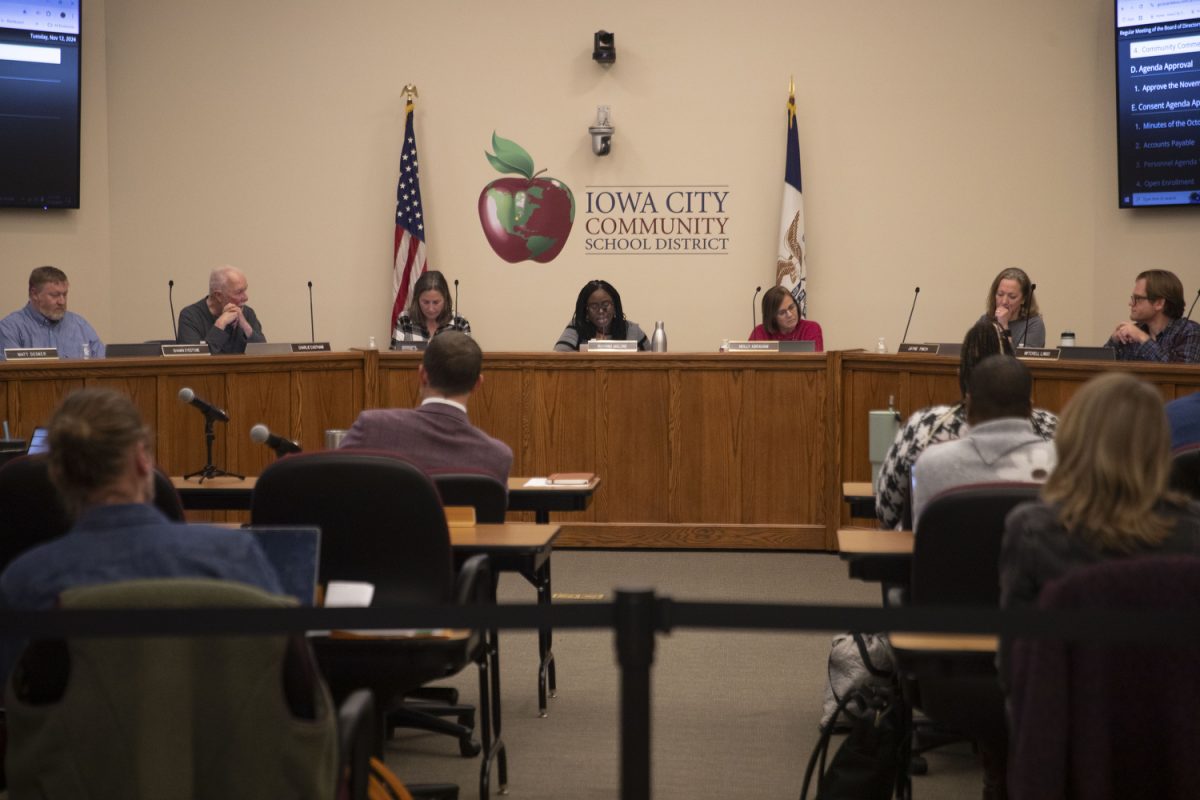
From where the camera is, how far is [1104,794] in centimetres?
199

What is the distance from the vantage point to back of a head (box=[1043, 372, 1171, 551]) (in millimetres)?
2248

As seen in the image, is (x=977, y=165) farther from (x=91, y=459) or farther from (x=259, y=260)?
(x=91, y=459)

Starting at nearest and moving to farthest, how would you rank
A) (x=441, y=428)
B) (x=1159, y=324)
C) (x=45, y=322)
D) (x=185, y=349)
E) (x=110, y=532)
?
(x=110, y=532), (x=441, y=428), (x=1159, y=324), (x=185, y=349), (x=45, y=322)

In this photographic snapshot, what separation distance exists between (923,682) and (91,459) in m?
1.78

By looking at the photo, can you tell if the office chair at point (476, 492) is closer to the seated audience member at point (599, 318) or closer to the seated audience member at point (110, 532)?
the seated audience member at point (110, 532)

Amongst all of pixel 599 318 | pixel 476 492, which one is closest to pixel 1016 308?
pixel 599 318

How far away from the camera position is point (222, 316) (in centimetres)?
806

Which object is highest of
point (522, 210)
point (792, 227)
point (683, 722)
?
point (522, 210)

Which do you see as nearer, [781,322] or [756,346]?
[756,346]

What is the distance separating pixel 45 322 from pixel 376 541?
570cm

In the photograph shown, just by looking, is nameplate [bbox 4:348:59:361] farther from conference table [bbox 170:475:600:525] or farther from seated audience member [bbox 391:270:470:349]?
conference table [bbox 170:475:600:525]

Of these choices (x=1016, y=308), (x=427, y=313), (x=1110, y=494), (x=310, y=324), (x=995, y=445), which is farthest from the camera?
(x=310, y=324)

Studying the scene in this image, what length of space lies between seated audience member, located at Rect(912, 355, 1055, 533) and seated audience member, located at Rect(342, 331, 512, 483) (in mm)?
1327

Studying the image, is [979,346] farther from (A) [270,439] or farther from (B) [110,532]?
(B) [110,532]
